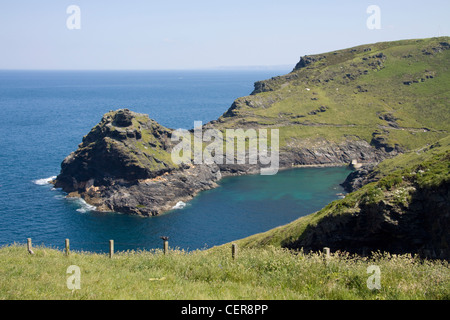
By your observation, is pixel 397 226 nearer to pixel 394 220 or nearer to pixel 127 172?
pixel 394 220

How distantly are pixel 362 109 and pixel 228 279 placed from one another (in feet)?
535

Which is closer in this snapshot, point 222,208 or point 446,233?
point 446,233

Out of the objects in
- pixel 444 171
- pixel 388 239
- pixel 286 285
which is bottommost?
pixel 388 239

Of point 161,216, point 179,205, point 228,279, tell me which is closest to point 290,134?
point 179,205

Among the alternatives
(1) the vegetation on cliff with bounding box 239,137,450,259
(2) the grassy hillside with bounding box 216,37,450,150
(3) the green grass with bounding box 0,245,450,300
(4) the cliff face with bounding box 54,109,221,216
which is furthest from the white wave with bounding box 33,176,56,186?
(3) the green grass with bounding box 0,245,450,300

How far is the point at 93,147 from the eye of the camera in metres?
107

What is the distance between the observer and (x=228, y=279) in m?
22.8

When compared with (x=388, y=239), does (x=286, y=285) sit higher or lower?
higher

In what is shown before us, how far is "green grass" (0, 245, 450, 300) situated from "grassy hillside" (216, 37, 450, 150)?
126 m

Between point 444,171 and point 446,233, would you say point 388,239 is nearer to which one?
point 446,233

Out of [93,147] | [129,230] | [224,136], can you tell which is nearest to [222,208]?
[129,230]

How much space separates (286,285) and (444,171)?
87.2ft

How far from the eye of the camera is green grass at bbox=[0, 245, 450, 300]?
770 inches

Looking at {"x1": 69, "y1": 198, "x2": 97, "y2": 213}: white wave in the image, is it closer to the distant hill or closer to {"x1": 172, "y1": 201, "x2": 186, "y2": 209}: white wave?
{"x1": 172, "y1": 201, "x2": 186, "y2": 209}: white wave
